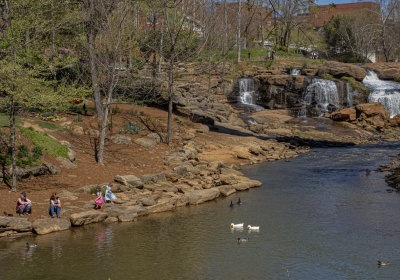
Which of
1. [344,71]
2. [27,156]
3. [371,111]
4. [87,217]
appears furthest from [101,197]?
[344,71]

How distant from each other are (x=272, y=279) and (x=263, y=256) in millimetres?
2094

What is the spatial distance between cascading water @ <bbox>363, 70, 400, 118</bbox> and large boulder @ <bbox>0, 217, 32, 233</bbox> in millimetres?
52448

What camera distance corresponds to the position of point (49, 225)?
66.5ft

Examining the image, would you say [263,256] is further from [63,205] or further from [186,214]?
[63,205]

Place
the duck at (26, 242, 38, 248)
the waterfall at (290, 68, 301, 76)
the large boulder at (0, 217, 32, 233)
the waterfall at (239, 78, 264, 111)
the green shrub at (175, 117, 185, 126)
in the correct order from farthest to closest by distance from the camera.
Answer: the waterfall at (290, 68, 301, 76) → the waterfall at (239, 78, 264, 111) → the green shrub at (175, 117, 185, 126) → the large boulder at (0, 217, 32, 233) → the duck at (26, 242, 38, 248)

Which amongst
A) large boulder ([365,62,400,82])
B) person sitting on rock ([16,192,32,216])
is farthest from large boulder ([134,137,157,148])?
large boulder ([365,62,400,82])

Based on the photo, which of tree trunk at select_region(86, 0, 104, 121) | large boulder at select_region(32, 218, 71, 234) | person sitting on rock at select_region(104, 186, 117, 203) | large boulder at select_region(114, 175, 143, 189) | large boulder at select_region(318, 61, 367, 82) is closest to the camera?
large boulder at select_region(32, 218, 71, 234)

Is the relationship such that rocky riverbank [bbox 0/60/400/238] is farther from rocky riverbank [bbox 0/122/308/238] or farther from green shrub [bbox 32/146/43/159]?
green shrub [bbox 32/146/43/159]

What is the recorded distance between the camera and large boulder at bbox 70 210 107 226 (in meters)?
21.1

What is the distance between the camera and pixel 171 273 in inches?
632

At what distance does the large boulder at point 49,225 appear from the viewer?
19.9 metres

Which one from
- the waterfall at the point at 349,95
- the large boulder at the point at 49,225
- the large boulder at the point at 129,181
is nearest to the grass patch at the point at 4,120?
the large boulder at the point at 129,181

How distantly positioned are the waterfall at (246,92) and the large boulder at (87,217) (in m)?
44.5

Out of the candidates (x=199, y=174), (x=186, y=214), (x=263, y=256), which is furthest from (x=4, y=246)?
(x=199, y=174)
